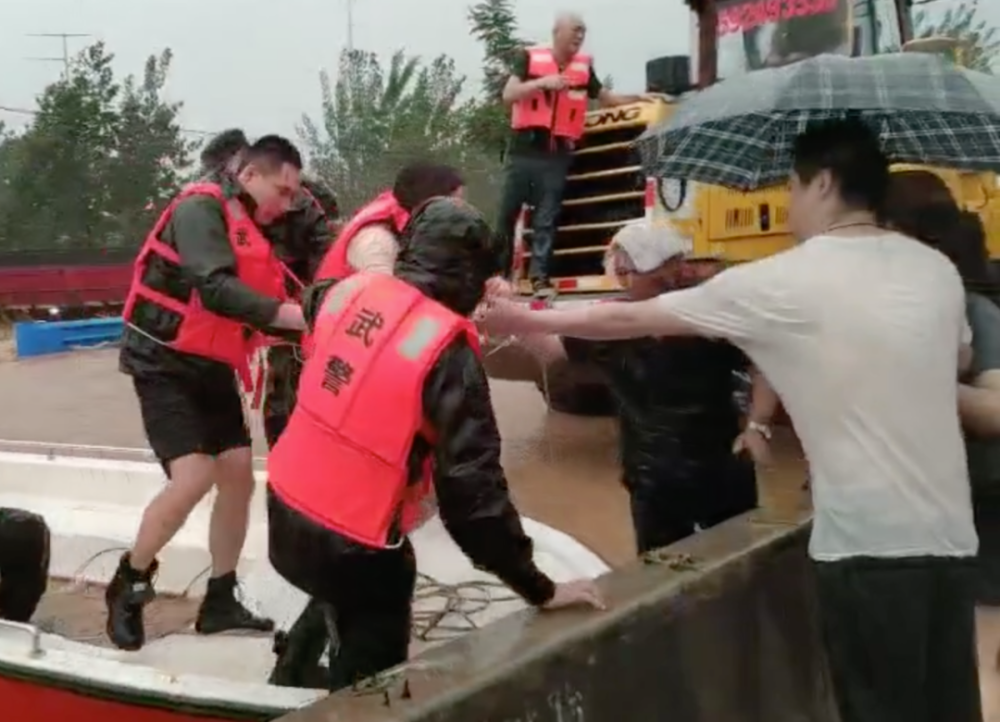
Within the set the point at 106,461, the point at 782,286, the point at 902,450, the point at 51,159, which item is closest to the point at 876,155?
the point at 782,286

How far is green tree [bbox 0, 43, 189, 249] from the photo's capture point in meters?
33.2

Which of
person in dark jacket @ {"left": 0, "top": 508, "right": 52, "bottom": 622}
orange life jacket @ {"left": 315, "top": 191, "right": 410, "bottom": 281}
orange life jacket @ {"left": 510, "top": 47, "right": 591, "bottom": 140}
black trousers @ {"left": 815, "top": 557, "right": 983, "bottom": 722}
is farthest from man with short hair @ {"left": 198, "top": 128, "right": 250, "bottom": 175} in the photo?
orange life jacket @ {"left": 510, "top": 47, "right": 591, "bottom": 140}

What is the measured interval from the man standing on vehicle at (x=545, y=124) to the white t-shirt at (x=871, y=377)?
6168 millimetres

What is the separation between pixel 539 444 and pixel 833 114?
6.03 metres

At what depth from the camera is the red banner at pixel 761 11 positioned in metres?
8.25

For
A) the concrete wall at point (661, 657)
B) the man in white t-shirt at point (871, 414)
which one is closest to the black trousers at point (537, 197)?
the concrete wall at point (661, 657)

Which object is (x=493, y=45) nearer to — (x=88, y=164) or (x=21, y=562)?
(x=88, y=164)

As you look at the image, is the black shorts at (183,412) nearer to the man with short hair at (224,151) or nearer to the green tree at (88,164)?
the man with short hair at (224,151)

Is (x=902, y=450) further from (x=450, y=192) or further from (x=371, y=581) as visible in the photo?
(x=450, y=192)

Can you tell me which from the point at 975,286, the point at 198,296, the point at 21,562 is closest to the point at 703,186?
the point at 198,296

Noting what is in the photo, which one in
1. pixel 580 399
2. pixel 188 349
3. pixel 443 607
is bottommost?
pixel 580 399

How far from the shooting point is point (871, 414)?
272 centimetres

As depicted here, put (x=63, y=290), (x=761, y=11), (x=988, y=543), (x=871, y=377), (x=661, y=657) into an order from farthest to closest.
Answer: (x=63, y=290)
(x=761, y=11)
(x=988, y=543)
(x=661, y=657)
(x=871, y=377)

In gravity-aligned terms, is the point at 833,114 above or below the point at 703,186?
above
